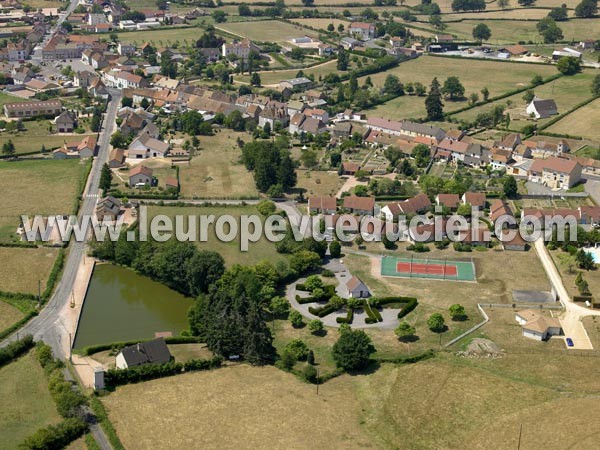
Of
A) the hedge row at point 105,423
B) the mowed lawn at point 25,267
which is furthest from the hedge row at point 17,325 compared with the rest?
the hedge row at point 105,423

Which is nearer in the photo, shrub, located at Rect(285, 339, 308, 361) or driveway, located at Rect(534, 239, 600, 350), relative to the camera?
shrub, located at Rect(285, 339, 308, 361)

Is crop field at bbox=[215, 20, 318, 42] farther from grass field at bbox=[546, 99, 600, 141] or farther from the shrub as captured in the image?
the shrub

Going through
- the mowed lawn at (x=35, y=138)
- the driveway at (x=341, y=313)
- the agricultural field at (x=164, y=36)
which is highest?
the agricultural field at (x=164, y=36)

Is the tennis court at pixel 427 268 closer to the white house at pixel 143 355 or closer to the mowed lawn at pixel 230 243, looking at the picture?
the mowed lawn at pixel 230 243

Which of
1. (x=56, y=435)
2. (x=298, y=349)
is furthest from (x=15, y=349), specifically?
(x=298, y=349)

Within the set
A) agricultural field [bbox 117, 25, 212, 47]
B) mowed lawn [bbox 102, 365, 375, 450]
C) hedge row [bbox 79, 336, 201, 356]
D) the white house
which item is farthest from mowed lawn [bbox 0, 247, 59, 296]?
agricultural field [bbox 117, 25, 212, 47]

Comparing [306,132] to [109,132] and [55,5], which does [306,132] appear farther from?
[55,5]
